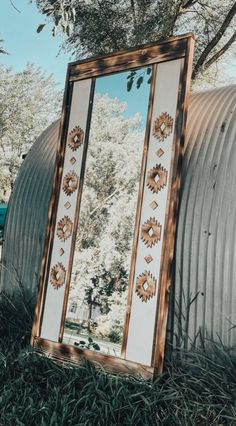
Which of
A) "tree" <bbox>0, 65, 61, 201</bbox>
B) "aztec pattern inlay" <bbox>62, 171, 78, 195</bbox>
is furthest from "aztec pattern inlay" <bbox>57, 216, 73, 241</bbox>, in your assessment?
"tree" <bbox>0, 65, 61, 201</bbox>

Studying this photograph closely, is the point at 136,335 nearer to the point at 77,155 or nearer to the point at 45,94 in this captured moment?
the point at 77,155

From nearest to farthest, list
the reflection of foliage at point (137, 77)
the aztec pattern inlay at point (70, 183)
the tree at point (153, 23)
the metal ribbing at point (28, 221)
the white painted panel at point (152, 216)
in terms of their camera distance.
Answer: the white painted panel at point (152, 216) < the reflection of foliage at point (137, 77) < the aztec pattern inlay at point (70, 183) < the metal ribbing at point (28, 221) < the tree at point (153, 23)

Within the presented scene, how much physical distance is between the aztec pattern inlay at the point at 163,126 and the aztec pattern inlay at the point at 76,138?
73 centimetres

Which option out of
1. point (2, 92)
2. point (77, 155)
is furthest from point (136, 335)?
point (2, 92)

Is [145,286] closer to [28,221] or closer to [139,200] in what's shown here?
[139,200]

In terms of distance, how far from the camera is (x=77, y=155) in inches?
171

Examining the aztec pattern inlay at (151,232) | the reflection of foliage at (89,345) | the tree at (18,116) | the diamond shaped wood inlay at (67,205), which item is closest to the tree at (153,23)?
the tree at (18,116)

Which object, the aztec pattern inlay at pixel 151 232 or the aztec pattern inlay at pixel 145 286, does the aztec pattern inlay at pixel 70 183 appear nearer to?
the aztec pattern inlay at pixel 151 232

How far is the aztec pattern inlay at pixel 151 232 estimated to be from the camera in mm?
3690

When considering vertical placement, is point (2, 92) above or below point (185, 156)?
above

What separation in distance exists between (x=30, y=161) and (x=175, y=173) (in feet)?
6.70

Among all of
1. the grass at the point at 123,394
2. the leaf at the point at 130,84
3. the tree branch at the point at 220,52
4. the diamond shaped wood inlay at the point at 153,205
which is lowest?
the grass at the point at 123,394

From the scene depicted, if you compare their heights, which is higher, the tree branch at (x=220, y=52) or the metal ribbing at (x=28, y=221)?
the tree branch at (x=220, y=52)

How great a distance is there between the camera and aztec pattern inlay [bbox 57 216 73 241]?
424cm
